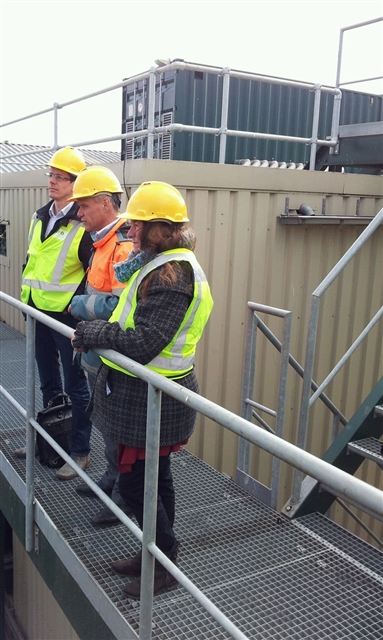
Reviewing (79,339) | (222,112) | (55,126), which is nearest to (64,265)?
(79,339)

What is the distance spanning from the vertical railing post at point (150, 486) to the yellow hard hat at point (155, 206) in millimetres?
740

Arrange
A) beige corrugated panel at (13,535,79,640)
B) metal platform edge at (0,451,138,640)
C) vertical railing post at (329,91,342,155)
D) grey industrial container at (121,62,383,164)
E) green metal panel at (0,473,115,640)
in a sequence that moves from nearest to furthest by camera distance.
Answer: metal platform edge at (0,451,138,640) < green metal panel at (0,473,115,640) < vertical railing post at (329,91,342,155) < beige corrugated panel at (13,535,79,640) < grey industrial container at (121,62,383,164)

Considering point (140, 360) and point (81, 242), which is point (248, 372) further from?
point (140, 360)

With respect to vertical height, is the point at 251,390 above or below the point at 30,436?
above

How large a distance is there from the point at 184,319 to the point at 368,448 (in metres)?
1.89

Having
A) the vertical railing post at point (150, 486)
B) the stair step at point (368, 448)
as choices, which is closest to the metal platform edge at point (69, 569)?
the vertical railing post at point (150, 486)

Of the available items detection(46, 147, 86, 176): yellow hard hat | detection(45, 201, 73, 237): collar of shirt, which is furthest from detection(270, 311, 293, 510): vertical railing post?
detection(46, 147, 86, 176): yellow hard hat

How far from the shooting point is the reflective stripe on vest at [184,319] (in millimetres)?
2352

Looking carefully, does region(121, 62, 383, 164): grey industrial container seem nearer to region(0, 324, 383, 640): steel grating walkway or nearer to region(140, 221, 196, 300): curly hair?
region(0, 324, 383, 640): steel grating walkway

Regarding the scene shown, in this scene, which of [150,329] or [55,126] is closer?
[150,329]

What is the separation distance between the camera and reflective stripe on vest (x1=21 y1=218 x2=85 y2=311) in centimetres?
352

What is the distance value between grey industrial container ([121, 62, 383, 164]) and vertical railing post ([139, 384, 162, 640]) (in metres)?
5.31

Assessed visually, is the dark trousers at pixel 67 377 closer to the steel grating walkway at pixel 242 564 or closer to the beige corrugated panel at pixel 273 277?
the steel grating walkway at pixel 242 564

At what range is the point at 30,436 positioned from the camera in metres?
3.15
